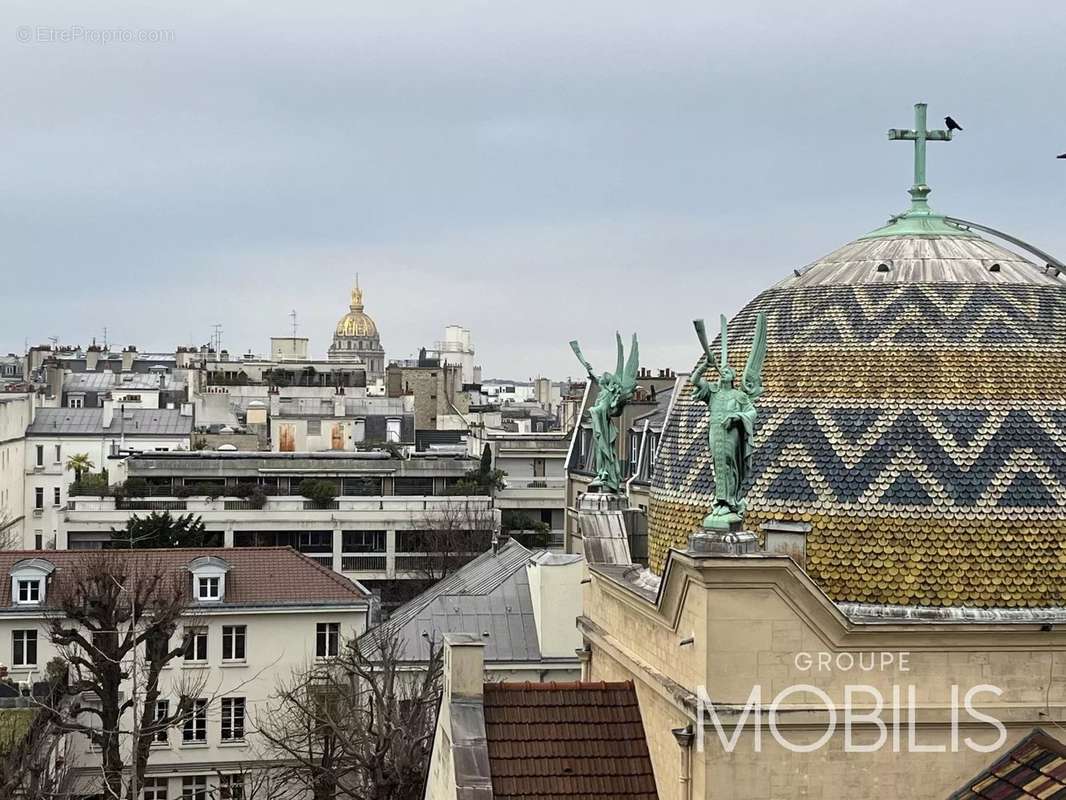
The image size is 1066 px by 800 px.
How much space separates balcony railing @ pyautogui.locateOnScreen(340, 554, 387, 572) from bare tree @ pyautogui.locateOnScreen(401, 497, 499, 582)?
4.98 ft

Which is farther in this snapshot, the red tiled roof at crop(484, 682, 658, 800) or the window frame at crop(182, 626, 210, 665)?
the window frame at crop(182, 626, 210, 665)

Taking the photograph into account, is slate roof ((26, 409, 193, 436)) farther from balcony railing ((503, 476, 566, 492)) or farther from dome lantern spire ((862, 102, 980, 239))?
dome lantern spire ((862, 102, 980, 239))

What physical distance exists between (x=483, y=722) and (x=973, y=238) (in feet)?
31.5

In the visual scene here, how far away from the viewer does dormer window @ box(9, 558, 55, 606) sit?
45.9 meters

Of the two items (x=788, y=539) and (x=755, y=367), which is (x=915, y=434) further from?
(x=755, y=367)

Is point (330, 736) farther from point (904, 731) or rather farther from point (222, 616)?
point (904, 731)

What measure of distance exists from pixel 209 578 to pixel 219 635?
1754mm

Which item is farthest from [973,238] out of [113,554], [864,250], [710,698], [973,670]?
[113,554]

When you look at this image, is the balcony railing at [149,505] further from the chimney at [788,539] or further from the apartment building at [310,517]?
the chimney at [788,539]

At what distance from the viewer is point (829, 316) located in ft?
68.0

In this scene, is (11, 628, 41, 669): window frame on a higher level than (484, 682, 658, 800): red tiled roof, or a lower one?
lower

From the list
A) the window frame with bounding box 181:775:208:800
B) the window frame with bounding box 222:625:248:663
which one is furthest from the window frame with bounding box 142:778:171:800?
the window frame with bounding box 222:625:248:663

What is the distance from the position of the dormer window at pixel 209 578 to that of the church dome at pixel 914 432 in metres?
27.5

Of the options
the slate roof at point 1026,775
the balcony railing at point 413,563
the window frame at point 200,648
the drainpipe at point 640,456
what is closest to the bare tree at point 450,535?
the balcony railing at point 413,563
